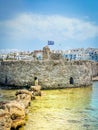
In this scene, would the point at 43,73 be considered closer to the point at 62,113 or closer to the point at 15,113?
the point at 62,113

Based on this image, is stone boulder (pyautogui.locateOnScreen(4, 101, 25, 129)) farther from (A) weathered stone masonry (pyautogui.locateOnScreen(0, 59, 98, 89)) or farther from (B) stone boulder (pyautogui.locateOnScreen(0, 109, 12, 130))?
(A) weathered stone masonry (pyautogui.locateOnScreen(0, 59, 98, 89))

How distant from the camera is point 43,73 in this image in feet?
94.6

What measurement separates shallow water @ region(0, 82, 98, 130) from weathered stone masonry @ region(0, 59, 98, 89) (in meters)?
3.74

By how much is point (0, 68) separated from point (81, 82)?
835 cm

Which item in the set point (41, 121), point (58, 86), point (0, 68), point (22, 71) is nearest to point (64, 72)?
point (58, 86)

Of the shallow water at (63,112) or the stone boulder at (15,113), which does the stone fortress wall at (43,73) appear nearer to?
the shallow water at (63,112)

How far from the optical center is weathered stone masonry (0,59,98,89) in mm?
28828

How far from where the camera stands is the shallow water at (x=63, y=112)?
1466cm

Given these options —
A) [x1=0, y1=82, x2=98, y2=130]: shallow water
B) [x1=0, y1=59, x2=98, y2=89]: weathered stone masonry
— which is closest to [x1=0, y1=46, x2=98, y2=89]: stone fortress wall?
[x1=0, y1=59, x2=98, y2=89]: weathered stone masonry

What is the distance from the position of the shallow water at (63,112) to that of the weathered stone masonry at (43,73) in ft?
12.3

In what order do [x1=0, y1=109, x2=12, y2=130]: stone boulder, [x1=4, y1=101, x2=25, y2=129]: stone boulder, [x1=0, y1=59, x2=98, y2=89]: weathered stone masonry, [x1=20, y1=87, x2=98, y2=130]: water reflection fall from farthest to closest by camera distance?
[x1=0, y1=59, x2=98, y2=89]: weathered stone masonry, [x1=20, y1=87, x2=98, y2=130]: water reflection, [x1=4, y1=101, x2=25, y2=129]: stone boulder, [x1=0, y1=109, x2=12, y2=130]: stone boulder

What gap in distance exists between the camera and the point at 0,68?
30953mm

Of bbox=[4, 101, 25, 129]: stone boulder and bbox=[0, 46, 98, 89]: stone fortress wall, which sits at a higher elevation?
bbox=[0, 46, 98, 89]: stone fortress wall

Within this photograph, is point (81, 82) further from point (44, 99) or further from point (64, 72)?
point (44, 99)
